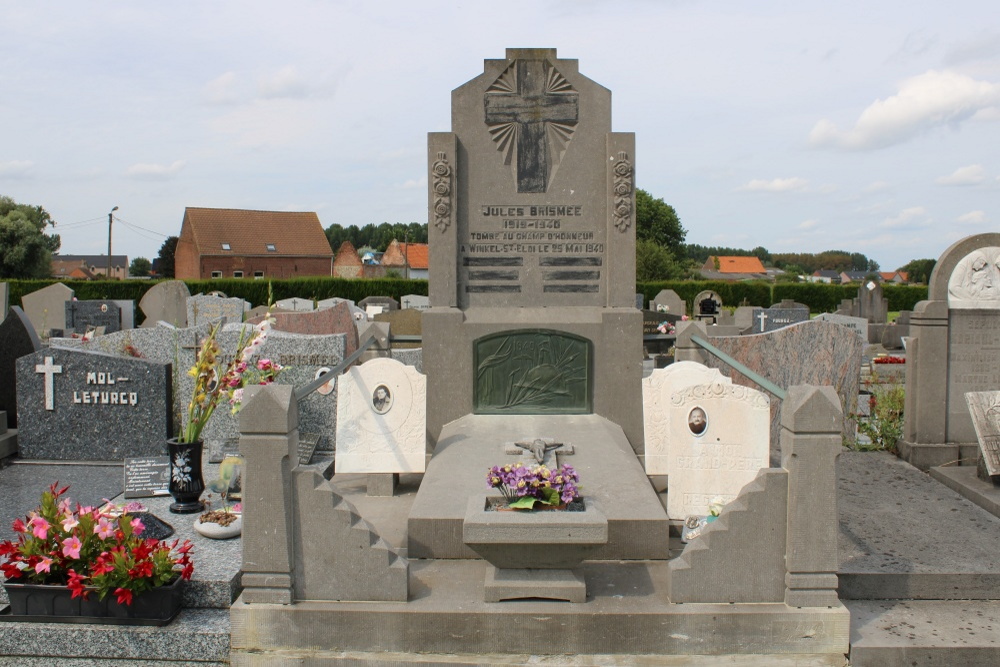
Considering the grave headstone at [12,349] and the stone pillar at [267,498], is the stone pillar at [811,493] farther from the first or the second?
the grave headstone at [12,349]

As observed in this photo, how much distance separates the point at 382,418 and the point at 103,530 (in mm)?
2501

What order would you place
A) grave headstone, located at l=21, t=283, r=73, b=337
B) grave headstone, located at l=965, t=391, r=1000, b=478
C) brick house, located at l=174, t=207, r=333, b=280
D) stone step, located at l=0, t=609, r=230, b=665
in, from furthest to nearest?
brick house, located at l=174, t=207, r=333, b=280
grave headstone, located at l=21, t=283, r=73, b=337
grave headstone, located at l=965, t=391, r=1000, b=478
stone step, located at l=0, t=609, r=230, b=665

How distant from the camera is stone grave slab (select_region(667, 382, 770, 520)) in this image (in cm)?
539

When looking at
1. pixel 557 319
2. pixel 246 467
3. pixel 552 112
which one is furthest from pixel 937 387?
pixel 246 467

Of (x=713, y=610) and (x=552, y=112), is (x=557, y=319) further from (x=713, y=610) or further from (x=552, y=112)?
(x=713, y=610)

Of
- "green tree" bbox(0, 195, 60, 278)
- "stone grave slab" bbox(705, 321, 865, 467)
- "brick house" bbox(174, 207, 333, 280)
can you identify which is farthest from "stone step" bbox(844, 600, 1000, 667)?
"brick house" bbox(174, 207, 333, 280)

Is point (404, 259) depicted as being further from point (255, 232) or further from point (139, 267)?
point (139, 267)

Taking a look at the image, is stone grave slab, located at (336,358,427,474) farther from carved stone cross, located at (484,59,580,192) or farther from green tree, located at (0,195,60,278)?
green tree, located at (0,195,60,278)

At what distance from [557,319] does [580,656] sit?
3.41m

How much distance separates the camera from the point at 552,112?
7.08 m

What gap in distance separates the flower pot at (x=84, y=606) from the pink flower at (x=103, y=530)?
29 centimetres

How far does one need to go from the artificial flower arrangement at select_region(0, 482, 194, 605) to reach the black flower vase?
1177mm

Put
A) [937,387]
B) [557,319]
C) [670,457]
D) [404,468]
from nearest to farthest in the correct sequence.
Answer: [670,457]
[404,468]
[557,319]
[937,387]

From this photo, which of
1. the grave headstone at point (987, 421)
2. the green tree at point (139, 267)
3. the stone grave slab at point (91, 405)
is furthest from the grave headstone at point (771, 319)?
the green tree at point (139, 267)
